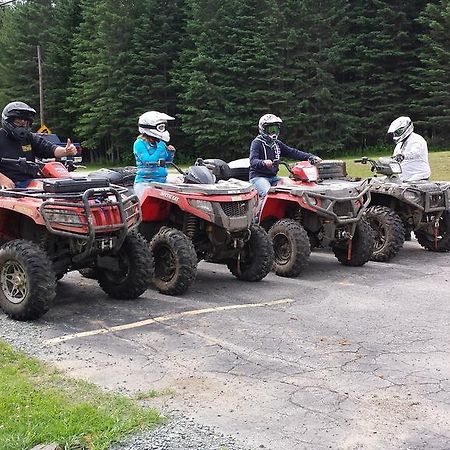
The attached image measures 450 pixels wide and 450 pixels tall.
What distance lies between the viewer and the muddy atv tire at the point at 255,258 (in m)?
8.29

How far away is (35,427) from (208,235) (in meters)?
4.35

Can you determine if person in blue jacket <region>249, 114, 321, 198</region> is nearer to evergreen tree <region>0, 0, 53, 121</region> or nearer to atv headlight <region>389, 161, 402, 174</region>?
atv headlight <region>389, 161, 402, 174</region>

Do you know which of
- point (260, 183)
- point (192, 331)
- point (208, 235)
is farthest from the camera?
point (260, 183)

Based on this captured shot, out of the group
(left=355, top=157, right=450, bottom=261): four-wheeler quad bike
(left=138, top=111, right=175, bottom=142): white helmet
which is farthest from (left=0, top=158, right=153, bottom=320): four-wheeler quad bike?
(left=355, top=157, right=450, bottom=261): four-wheeler quad bike

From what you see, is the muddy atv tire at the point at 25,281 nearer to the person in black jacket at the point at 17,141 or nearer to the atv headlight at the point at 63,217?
the atv headlight at the point at 63,217

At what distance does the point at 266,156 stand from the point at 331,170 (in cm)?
132

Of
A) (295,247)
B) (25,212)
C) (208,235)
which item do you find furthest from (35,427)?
(295,247)

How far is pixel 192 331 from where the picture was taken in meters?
6.24

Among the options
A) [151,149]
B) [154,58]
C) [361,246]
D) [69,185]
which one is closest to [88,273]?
[151,149]

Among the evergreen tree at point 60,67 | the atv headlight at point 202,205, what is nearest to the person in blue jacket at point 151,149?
the atv headlight at point 202,205

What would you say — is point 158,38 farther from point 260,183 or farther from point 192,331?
point 192,331

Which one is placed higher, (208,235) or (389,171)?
(389,171)

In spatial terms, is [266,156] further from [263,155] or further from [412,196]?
[412,196]

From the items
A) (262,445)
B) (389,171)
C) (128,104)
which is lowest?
(262,445)
